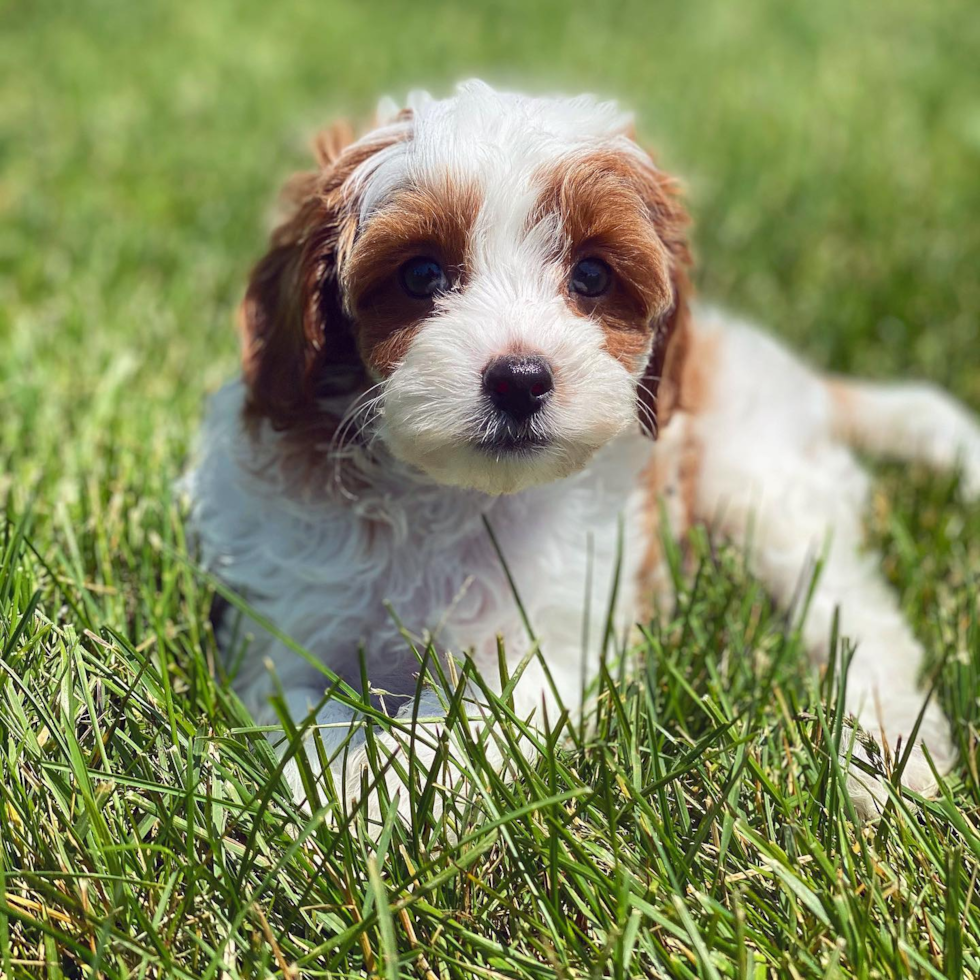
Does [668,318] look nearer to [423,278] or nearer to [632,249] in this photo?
[632,249]

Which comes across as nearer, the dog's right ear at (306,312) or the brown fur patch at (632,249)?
the brown fur patch at (632,249)

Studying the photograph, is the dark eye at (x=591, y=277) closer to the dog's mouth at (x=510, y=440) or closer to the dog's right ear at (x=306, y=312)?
the dog's mouth at (x=510, y=440)

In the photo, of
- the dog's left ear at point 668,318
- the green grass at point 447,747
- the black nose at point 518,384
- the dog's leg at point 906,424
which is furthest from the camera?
the dog's leg at point 906,424

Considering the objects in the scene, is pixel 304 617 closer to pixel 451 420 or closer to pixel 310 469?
pixel 310 469

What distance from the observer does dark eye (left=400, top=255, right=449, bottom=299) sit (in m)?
2.91

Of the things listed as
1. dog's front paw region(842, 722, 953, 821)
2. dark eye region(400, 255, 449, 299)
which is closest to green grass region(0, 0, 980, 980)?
dog's front paw region(842, 722, 953, 821)

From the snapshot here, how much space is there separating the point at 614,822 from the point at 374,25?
35.5ft

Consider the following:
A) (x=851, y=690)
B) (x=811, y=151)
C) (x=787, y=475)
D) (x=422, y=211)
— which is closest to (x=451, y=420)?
(x=422, y=211)

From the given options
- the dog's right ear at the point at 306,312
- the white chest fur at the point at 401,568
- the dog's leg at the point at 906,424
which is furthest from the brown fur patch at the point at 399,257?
the dog's leg at the point at 906,424

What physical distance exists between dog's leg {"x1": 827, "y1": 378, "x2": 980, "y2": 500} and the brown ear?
283 centimetres

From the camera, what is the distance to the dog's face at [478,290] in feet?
9.09

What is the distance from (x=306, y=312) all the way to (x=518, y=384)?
0.70 meters

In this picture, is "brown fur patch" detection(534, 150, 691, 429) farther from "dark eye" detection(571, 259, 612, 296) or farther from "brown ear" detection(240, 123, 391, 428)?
"brown ear" detection(240, 123, 391, 428)

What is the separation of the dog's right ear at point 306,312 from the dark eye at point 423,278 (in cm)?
19
